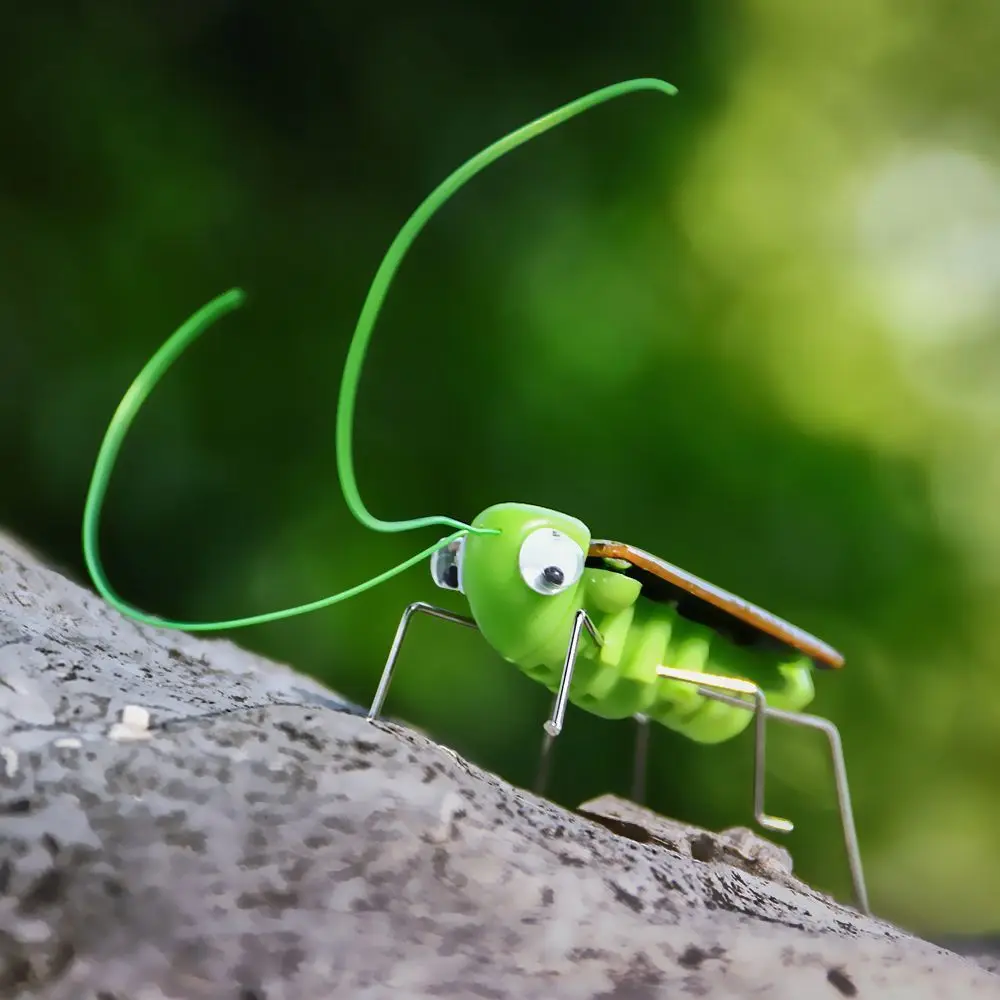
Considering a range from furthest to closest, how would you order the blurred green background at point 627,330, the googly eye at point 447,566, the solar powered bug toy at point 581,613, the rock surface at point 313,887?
the blurred green background at point 627,330, the googly eye at point 447,566, the solar powered bug toy at point 581,613, the rock surface at point 313,887

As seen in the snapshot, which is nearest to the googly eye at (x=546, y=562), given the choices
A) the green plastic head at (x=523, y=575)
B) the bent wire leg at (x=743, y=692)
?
the green plastic head at (x=523, y=575)

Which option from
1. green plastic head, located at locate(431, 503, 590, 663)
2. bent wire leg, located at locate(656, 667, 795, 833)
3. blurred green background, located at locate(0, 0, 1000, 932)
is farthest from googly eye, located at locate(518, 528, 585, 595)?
blurred green background, located at locate(0, 0, 1000, 932)

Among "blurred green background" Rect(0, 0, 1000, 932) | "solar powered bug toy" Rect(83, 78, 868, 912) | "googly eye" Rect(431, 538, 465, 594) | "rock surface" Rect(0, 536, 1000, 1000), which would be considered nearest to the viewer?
"rock surface" Rect(0, 536, 1000, 1000)

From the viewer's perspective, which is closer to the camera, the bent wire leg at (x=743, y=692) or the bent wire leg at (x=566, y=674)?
the bent wire leg at (x=566, y=674)

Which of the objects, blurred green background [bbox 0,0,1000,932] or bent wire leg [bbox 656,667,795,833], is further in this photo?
blurred green background [bbox 0,0,1000,932]

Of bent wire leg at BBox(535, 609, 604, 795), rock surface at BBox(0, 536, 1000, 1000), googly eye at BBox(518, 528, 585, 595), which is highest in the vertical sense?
googly eye at BBox(518, 528, 585, 595)

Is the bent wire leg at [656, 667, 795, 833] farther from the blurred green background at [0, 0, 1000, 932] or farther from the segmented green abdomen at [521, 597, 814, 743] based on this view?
the blurred green background at [0, 0, 1000, 932]

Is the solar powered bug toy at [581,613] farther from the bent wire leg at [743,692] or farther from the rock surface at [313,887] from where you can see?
the rock surface at [313,887]

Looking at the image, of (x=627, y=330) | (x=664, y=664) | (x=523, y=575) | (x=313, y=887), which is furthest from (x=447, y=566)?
(x=627, y=330)
